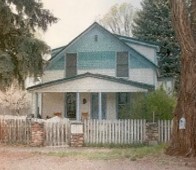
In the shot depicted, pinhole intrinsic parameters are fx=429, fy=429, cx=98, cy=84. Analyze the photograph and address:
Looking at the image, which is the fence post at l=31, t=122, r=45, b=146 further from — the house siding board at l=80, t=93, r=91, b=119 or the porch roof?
the house siding board at l=80, t=93, r=91, b=119

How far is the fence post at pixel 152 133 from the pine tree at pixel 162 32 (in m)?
20.4

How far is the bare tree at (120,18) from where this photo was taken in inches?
2041

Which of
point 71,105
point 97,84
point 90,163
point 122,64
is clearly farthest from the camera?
point 71,105

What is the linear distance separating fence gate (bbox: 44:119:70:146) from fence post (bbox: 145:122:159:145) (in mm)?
3571

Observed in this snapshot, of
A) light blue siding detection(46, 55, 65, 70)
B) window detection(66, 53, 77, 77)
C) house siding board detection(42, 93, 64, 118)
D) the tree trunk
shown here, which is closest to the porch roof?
window detection(66, 53, 77, 77)

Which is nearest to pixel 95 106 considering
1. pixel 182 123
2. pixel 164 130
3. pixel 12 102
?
pixel 164 130

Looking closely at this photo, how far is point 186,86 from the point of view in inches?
559

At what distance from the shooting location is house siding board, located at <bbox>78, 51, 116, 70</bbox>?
29.3 metres

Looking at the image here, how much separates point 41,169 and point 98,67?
18.3 meters

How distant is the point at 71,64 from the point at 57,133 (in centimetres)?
1130

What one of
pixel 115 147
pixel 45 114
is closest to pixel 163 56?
pixel 45 114

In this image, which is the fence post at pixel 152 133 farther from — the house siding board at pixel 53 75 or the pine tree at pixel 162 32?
the pine tree at pixel 162 32

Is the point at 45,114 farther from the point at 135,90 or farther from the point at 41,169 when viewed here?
the point at 41,169

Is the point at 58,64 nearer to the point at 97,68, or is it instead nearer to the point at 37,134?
the point at 97,68
